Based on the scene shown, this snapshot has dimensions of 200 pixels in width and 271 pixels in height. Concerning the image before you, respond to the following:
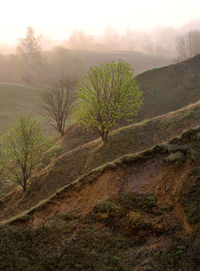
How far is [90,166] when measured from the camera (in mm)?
18141

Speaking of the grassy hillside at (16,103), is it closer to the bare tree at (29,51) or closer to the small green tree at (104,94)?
the bare tree at (29,51)

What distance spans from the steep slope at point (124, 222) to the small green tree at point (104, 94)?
10005 millimetres

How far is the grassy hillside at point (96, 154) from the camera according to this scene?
17.9 metres

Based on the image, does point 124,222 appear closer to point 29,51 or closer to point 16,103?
point 16,103

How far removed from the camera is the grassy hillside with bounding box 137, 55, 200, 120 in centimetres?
3241

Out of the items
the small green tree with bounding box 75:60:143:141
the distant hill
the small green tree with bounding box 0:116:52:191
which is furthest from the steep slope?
the distant hill

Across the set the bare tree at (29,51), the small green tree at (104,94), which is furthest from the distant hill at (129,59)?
the small green tree at (104,94)

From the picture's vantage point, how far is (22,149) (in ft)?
62.2

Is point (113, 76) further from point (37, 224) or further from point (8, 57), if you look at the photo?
point (8, 57)

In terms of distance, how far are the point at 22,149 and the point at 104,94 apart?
940 centimetres

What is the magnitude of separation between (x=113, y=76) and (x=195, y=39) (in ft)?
297

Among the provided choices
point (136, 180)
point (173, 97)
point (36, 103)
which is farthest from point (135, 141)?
point (36, 103)

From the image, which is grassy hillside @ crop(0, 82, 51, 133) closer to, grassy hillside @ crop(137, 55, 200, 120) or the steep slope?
grassy hillside @ crop(137, 55, 200, 120)

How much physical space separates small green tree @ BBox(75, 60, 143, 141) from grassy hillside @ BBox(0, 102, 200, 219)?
7.20ft
